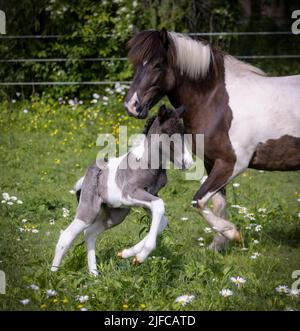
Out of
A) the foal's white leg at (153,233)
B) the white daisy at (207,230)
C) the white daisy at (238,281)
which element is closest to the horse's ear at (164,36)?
the foal's white leg at (153,233)

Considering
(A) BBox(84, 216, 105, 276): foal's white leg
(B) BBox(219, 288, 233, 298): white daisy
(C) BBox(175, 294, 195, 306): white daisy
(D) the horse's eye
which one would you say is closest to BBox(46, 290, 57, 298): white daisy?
(A) BBox(84, 216, 105, 276): foal's white leg

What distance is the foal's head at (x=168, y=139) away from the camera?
4863mm

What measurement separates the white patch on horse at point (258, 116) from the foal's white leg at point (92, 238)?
1282 mm

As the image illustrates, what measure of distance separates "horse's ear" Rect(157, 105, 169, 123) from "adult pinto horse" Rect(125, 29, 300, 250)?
65 centimetres

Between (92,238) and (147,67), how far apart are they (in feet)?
4.96

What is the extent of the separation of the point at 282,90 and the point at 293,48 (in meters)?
7.30

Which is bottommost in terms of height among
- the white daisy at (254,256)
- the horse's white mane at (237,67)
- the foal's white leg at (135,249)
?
the white daisy at (254,256)

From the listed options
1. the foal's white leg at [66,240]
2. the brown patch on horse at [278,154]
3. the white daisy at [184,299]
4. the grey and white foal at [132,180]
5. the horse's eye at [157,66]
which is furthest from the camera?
the brown patch on horse at [278,154]

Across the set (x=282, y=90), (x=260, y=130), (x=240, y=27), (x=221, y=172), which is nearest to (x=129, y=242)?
(x=221, y=172)

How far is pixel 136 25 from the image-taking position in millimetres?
11984

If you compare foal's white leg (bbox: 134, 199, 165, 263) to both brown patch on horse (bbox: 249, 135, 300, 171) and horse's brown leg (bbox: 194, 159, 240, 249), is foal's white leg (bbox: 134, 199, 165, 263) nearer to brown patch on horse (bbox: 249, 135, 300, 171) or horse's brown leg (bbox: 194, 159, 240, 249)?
horse's brown leg (bbox: 194, 159, 240, 249)

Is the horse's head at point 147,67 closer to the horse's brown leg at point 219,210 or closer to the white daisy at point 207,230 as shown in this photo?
the horse's brown leg at point 219,210
